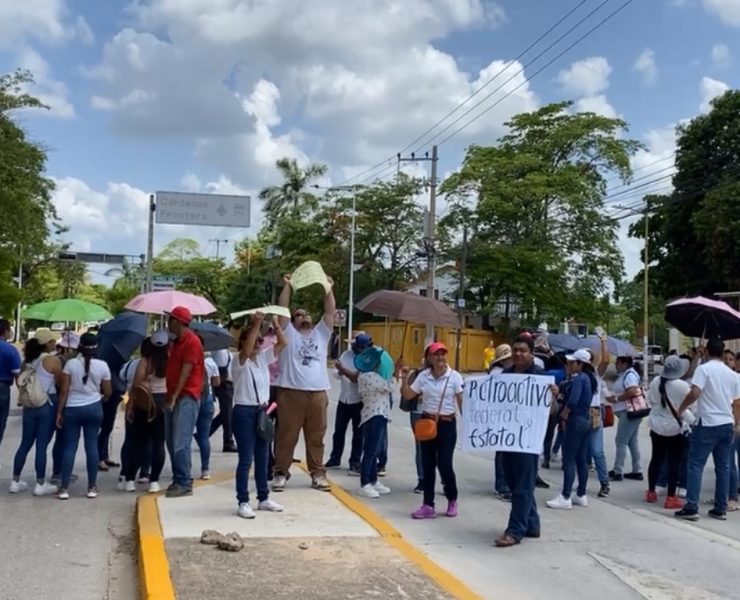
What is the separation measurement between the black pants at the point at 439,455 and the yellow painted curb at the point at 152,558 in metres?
2.48

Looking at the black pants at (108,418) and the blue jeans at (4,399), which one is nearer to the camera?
the blue jeans at (4,399)

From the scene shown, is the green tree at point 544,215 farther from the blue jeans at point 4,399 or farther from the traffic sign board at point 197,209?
the blue jeans at point 4,399

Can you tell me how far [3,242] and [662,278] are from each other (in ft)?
99.9

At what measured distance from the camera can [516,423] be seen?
7.31 meters

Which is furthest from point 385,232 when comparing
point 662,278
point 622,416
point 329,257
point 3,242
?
point 622,416

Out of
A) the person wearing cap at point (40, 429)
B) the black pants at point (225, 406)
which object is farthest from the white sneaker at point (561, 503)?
the person wearing cap at point (40, 429)

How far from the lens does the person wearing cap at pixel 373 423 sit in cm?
905

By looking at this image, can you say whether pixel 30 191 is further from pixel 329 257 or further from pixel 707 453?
pixel 329 257

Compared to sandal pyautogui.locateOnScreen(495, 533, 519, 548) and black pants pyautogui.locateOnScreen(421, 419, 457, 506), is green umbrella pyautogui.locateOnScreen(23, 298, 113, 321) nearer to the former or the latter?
black pants pyautogui.locateOnScreen(421, 419, 457, 506)

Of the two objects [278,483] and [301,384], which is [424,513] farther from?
[301,384]

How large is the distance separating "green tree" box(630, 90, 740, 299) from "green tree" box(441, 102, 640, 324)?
3103 millimetres

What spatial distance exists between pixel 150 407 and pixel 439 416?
296cm

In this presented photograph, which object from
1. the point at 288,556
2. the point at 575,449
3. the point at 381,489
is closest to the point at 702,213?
the point at 575,449

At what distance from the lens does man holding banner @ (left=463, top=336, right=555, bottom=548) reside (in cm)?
718
